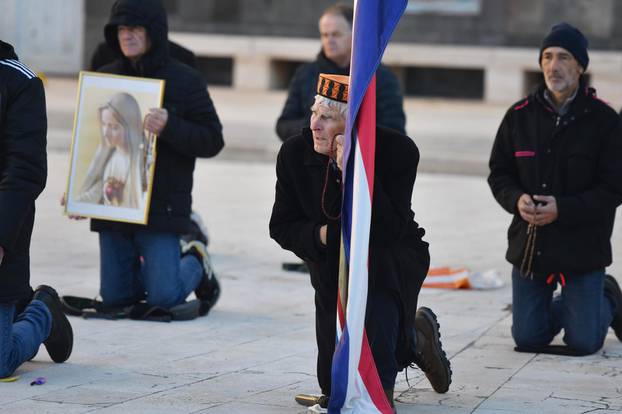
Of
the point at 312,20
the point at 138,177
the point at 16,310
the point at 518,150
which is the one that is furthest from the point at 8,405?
the point at 312,20

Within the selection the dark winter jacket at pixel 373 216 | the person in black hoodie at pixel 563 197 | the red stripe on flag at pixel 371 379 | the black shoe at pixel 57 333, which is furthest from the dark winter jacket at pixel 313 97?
the red stripe on flag at pixel 371 379

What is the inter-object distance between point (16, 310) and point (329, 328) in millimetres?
1686

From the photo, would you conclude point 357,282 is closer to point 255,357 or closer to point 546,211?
point 255,357

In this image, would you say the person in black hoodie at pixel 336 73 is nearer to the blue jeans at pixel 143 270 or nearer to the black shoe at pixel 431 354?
the blue jeans at pixel 143 270

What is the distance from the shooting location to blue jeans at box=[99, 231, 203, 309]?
7824 mm

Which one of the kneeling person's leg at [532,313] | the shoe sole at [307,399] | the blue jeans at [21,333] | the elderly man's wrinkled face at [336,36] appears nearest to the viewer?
the shoe sole at [307,399]

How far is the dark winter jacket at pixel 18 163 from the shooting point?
5898 mm

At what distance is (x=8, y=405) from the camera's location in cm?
570

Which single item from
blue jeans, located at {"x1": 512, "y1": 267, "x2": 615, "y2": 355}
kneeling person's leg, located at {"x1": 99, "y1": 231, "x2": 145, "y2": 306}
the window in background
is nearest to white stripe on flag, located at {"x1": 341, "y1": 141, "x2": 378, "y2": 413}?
blue jeans, located at {"x1": 512, "y1": 267, "x2": 615, "y2": 355}

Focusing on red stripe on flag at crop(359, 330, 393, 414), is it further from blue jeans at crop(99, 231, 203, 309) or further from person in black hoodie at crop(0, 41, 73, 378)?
blue jeans at crop(99, 231, 203, 309)

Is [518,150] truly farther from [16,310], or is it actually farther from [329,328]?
[16,310]

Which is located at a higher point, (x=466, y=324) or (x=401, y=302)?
(x=401, y=302)

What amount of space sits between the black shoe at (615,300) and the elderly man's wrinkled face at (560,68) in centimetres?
111

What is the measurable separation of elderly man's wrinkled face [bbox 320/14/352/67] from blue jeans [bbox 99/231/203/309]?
186 cm
